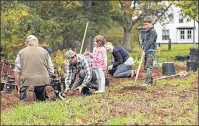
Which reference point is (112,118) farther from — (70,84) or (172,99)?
(70,84)

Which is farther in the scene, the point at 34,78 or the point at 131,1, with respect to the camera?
the point at 131,1

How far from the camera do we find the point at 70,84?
35.4ft

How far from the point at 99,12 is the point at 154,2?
7.93 m

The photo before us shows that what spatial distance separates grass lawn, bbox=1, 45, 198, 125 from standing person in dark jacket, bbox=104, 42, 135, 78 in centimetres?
270

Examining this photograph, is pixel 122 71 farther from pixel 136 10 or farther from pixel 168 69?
pixel 136 10

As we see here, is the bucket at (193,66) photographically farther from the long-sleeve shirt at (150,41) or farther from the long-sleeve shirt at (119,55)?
the long-sleeve shirt at (150,41)

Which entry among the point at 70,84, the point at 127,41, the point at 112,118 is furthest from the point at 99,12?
the point at 112,118

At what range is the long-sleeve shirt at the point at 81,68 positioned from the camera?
10.5 m

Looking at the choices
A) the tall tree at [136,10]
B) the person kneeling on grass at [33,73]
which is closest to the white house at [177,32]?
the tall tree at [136,10]

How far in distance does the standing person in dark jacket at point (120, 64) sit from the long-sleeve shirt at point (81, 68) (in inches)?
103

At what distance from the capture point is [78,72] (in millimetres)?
10711

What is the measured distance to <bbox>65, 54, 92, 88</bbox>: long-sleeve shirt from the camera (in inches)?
413

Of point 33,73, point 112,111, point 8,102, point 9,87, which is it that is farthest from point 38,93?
point 112,111

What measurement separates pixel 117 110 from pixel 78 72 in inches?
107
